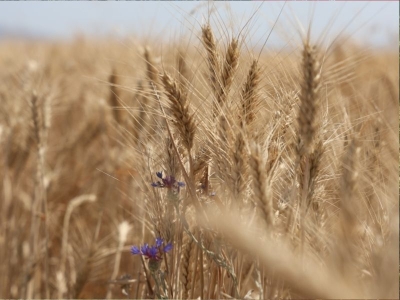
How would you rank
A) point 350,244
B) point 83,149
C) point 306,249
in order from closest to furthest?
1. point 350,244
2. point 306,249
3. point 83,149

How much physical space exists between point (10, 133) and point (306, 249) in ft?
5.42

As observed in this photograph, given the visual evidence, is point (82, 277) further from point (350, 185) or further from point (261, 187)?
point (350, 185)

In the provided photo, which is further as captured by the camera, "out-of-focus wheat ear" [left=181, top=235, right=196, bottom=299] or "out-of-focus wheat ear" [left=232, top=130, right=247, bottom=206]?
"out-of-focus wheat ear" [left=181, top=235, right=196, bottom=299]

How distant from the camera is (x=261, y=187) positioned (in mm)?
707

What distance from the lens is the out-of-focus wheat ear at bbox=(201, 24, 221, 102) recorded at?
3.03ft

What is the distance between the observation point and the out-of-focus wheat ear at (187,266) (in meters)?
0.95

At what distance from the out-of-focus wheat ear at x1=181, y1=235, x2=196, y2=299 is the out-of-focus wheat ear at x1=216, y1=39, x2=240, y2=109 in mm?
277

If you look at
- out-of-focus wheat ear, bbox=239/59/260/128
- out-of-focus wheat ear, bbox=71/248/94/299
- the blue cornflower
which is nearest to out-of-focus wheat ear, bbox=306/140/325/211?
out-of-focus wheat ear, bbox=239/59/260/128

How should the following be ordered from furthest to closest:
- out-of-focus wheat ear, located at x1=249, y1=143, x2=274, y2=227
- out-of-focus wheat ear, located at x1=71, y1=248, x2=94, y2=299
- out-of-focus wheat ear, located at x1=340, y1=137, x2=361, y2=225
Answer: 1. out-of-focus wheat ear, located at x1=71, y1=248, x2=94, y2=299
2. out-of-focus wheat ear, located at x1=249, y1=143, x2=274, y2=227
3. out-of-focus wheat ear, located at x1=340, y1=137, x2=361, y2=225

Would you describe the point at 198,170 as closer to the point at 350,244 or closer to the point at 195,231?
the point at 195,231

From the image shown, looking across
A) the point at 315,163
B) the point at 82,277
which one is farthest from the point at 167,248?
the point at 82,277

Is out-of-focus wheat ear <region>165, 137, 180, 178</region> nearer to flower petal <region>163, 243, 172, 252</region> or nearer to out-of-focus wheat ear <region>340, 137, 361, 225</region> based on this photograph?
flower petal <region>163, 243, 172, 252</region>

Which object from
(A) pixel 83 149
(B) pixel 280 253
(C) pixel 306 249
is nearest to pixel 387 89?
(C) pixel 306 249

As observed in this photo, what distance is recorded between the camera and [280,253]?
64 cm
